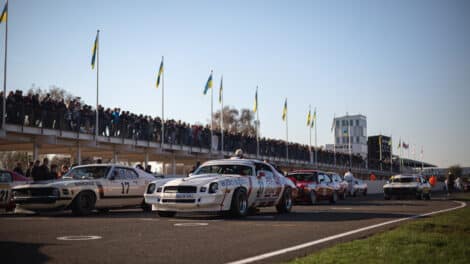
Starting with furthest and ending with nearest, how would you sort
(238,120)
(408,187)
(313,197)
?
(238,120) < (408,187) < (313,197)

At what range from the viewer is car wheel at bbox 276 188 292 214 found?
53.7 feet

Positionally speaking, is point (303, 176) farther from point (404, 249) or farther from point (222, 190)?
point (404, 249)

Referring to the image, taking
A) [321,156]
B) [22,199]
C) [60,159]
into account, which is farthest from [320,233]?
[60,159]

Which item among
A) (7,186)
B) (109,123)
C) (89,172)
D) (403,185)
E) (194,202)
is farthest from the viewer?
(109,123)

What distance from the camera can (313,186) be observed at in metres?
24.1

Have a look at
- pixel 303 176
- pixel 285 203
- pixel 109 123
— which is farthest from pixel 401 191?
pixel 109 123

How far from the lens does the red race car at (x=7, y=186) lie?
53.8ft

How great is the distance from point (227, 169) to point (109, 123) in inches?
693

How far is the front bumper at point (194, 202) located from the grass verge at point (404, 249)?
4538mm

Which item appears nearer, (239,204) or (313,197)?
(239,204)

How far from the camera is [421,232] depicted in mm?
10102

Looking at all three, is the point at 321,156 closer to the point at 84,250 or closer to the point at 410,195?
the point at 410,195

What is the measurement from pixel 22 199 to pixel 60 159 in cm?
6270

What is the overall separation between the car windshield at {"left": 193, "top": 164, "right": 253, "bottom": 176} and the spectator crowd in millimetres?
13543
